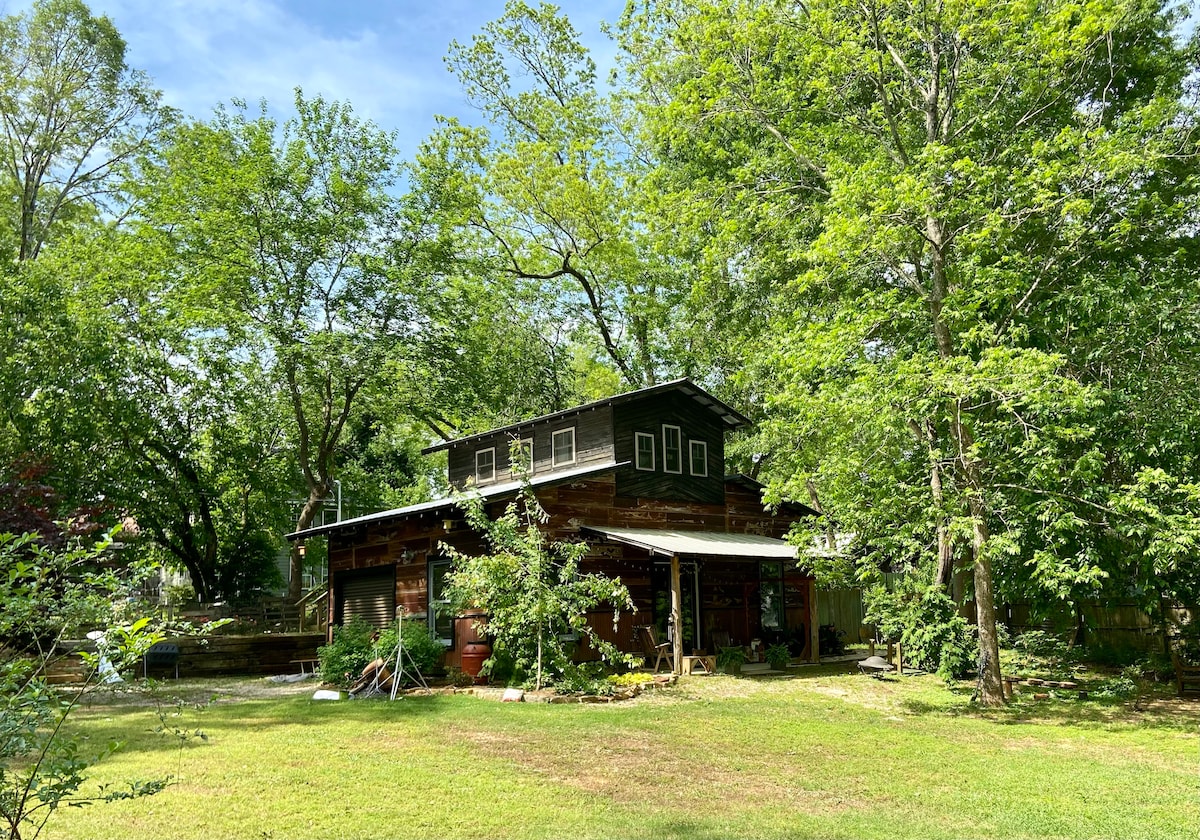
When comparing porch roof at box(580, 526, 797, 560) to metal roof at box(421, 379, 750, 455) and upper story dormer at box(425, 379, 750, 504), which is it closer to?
upper story dormer at box(425, 379, 750, 504)

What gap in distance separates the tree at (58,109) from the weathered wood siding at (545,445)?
16747 millimetres

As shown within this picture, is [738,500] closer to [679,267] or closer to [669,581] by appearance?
[669,581]

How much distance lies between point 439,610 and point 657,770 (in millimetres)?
10142

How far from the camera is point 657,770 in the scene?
27.1 feet

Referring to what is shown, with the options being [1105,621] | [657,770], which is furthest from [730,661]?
[657,770]

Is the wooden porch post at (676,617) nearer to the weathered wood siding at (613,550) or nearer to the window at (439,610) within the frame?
the weathered wood siding at (613,550)

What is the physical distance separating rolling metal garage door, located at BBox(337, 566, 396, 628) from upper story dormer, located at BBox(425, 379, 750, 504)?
2948mm

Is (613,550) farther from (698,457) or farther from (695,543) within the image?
(698,457)

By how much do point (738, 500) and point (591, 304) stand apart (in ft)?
38.3

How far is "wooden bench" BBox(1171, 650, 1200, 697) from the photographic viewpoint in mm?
13703

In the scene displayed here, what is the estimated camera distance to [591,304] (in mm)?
30562

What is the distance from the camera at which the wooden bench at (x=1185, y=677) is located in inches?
539

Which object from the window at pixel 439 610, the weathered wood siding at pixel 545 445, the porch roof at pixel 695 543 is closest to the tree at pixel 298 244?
the weathered wood siding at pixel 545 445

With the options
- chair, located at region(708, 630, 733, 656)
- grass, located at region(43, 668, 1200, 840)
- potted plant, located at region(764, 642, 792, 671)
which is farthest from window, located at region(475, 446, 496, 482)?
grass, located at region(43, 668, 1200, 840)
